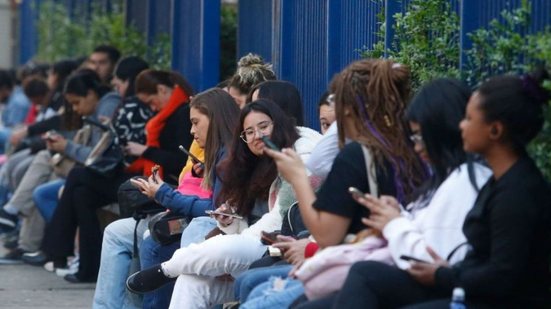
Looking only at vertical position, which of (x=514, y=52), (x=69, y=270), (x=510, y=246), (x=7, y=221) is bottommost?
(x=7, y=221)

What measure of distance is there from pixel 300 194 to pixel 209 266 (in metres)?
1.67

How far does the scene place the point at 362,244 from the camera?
223 inches

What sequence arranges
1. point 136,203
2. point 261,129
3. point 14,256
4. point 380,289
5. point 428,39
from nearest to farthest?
point 380,289
point 428,39
point 261,129
point 136,203
point 14,256

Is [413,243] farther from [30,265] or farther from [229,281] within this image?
[30,265]

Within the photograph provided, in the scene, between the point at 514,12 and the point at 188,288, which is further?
the point at 188,288

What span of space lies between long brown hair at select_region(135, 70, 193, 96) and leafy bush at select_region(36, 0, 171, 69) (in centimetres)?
392

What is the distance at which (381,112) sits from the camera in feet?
19.9

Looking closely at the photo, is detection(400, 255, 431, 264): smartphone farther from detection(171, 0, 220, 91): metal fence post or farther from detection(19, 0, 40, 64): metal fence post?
detection(19, 0, 40, 64): metal fence post

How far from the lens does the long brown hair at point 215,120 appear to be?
852 cm

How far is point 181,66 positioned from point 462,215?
9.00 metres

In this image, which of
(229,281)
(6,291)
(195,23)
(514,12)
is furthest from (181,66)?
(514,12)

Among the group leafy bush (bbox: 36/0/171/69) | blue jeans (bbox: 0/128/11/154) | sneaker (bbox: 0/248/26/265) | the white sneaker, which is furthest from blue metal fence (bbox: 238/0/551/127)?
blue jeans (bbox: 0/128/11/154)

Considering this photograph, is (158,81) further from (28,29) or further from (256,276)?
(28,29)

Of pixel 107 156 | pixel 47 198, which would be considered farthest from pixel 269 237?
pixel 47 198
